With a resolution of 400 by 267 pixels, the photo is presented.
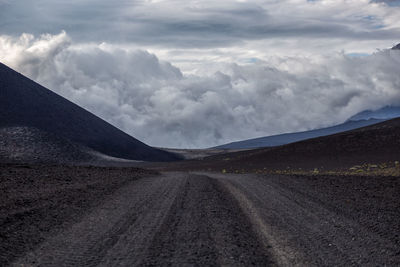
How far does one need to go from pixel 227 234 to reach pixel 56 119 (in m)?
94.1

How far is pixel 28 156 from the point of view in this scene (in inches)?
2813

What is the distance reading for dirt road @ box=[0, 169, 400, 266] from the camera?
812 centimetres

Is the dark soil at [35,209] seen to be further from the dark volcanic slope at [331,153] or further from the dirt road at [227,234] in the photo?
the dark volcanic slope at [331,153]

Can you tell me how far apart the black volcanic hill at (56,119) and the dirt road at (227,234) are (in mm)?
76852

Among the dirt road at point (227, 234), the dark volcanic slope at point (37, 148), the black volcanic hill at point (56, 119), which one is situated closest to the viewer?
the dirt road at point (227, 234)

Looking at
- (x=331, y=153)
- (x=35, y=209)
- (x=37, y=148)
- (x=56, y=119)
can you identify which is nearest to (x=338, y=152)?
(x=331, y=153)

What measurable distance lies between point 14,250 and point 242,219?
6103 millimetres

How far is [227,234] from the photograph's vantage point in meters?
10.1

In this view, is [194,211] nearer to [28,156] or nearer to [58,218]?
[58,218]

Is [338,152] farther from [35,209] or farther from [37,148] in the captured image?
[35,209]

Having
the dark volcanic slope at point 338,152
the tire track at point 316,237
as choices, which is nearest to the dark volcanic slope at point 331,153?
the dark volcanic slope at point 338,152

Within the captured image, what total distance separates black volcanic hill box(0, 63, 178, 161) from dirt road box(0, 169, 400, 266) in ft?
252

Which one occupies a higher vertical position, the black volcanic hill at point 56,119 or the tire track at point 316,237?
the black volcanic hill at point 56,119

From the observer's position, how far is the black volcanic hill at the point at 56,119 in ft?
294
